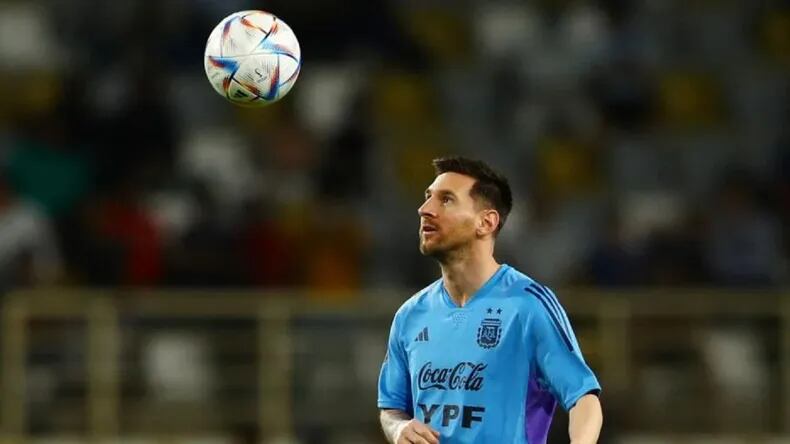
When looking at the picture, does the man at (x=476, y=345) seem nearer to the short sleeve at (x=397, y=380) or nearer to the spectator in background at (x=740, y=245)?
the short sleeve at (x=397, y=380)

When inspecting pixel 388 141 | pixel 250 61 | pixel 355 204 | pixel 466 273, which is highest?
pixel 250 61

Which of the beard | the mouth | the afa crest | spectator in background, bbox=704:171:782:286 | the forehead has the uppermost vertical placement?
the forehead

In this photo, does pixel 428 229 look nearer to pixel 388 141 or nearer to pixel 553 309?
pixel 553 309

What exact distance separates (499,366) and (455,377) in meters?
0.17

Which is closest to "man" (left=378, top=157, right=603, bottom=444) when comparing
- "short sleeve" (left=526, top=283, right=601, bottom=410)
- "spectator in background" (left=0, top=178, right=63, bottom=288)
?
"short sleeve" (left=526, top=283, right=601, bottom=410)

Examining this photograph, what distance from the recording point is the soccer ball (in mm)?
6953

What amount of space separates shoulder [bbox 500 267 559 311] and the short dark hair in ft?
0.72

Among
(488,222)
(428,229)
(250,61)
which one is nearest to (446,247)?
(428,229)

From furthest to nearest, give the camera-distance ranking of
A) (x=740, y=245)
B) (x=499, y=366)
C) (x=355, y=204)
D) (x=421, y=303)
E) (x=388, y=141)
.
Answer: (x=388, y=141), (x=355, y=204), (x=740, y=245), (x=421, y=303), (x=499, y=366)

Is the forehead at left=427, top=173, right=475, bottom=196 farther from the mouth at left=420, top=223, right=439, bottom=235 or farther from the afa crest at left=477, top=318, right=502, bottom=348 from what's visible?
the afa crest at left=477, top=318, right=502, bottom=348

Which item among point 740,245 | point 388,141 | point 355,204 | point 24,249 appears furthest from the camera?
point 388,141

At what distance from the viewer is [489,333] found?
6207 mm

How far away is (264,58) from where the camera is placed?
22.9 feet

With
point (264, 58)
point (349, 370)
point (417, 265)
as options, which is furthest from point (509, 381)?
point (417, 265)
